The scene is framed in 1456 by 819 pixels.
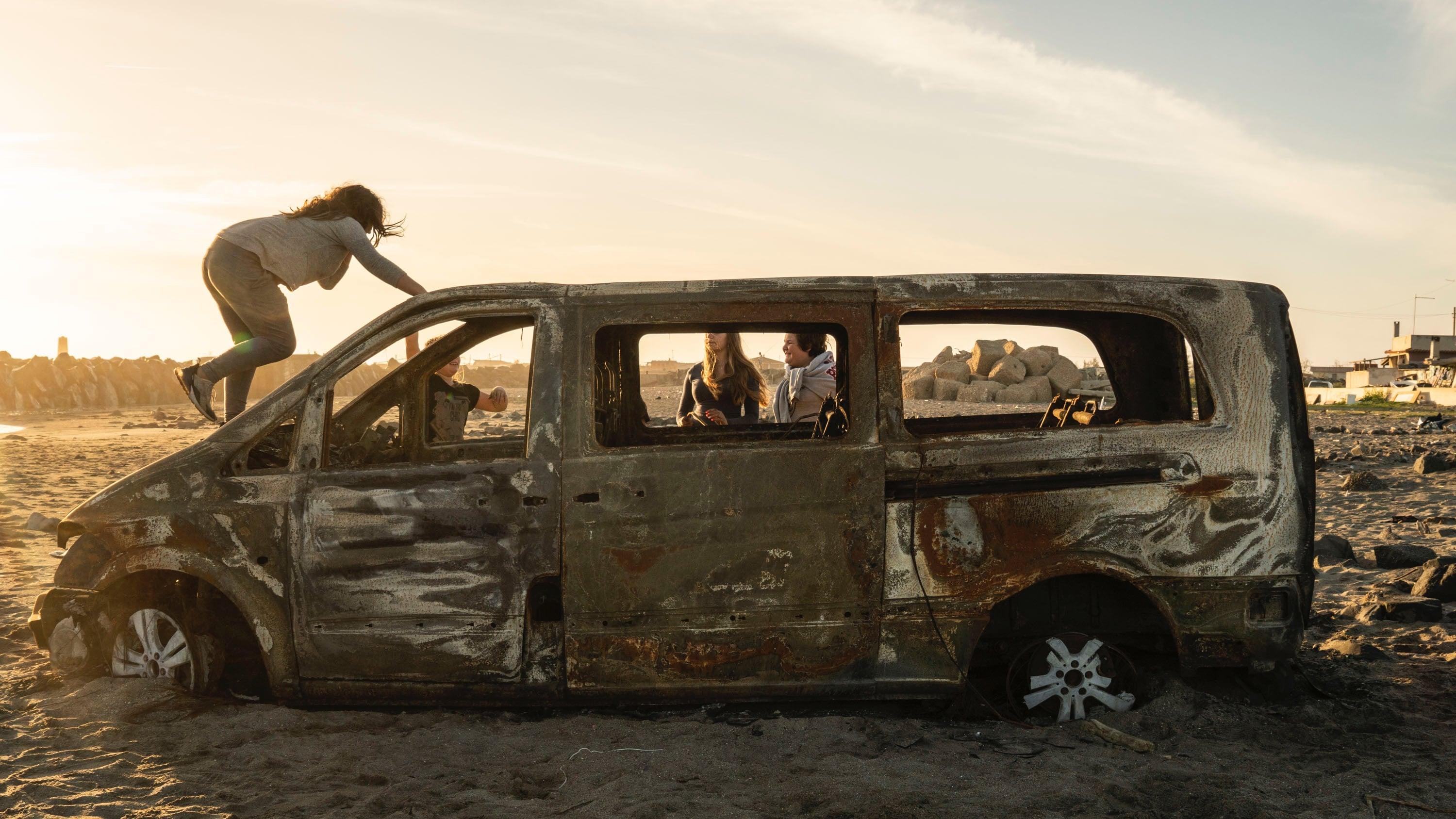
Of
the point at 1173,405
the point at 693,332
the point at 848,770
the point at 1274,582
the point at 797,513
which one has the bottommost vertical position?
the point at 848,770

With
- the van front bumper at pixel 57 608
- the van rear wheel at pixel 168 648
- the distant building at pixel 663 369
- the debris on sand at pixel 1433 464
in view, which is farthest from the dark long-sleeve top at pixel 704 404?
the distant building at pixel 663 369

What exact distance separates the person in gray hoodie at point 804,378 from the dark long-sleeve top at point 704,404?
18 cm

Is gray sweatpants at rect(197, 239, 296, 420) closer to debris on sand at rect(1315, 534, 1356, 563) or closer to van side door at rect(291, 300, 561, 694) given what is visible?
van side door at rect(291, 300, 561, 694)

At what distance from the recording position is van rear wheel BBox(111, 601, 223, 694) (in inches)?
189

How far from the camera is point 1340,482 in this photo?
12734mm

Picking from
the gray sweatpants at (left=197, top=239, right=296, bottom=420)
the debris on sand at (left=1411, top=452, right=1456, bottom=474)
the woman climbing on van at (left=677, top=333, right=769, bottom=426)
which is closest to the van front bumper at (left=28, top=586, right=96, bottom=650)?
the gray sweatpants at (left=197, top=239, right=296, bottom=420)

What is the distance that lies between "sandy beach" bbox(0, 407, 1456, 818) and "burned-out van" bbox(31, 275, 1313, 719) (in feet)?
0.58

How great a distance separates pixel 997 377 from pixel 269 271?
107 feet

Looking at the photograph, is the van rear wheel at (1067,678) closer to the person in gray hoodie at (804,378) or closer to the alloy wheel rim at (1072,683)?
the alloy wheel rim at (1072,683)

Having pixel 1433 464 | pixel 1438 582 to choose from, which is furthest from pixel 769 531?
pixel 1433 464

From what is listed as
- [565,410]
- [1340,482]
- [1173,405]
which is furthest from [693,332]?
[1340,482]

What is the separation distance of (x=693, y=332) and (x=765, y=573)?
3.90 feet

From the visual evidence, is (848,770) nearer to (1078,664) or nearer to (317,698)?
(1078,664)

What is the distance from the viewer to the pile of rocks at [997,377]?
35.1 m
